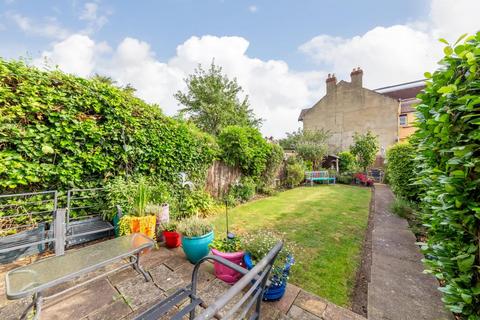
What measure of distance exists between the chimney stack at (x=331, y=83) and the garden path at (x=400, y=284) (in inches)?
643

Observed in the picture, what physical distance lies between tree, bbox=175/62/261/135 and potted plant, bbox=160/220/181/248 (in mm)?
12904

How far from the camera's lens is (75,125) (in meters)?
3.09

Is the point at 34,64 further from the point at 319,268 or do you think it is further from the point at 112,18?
the point at 319,268

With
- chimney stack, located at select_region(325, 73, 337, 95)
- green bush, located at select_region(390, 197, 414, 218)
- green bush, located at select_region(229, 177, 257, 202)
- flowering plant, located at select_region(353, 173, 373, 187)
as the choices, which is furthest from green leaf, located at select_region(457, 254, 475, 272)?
chimney stack, located at select_region(325, 73, 337, 95)

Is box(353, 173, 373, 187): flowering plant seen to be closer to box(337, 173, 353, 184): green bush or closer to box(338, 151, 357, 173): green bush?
box(337, 173, 353, 184): green bush

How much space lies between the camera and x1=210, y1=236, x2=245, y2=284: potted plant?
216 centimetres

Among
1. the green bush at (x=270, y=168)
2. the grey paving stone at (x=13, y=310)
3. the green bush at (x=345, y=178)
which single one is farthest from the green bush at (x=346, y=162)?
the grey paving stone at (x=13, y=310)

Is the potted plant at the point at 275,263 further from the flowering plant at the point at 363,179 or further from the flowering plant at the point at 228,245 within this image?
the flowering plant at the point at 363,179

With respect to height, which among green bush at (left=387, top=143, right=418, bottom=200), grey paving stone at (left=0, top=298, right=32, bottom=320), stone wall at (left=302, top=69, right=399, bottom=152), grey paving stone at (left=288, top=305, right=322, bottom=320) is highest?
stone wall at (left=302, top=69, right=399, bottom=152)

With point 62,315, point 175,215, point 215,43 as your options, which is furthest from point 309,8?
point 62,315

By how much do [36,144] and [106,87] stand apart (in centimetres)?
149

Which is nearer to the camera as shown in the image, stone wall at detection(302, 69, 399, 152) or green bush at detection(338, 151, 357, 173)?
green bush at detection(338, 151, 357, 173)

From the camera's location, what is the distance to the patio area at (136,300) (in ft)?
5.67

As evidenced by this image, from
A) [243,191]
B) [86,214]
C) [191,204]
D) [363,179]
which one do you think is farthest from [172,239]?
[363,179]
